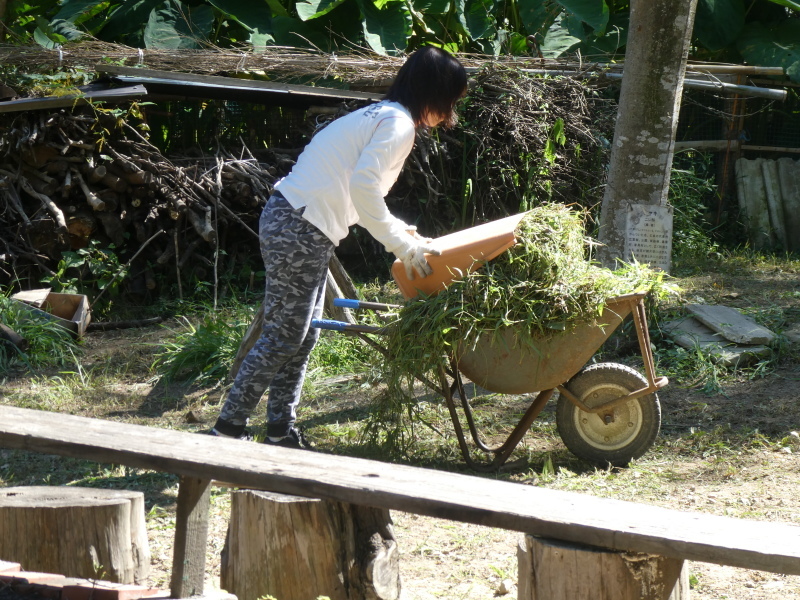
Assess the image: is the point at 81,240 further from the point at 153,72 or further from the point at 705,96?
the point at 705,96

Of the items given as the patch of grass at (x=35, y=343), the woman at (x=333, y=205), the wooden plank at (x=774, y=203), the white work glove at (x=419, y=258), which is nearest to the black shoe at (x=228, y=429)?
the woman at (x=333, y=205)

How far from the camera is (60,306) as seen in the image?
20.7 feet

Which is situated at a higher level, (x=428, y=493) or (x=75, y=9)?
(x=75, y=9)

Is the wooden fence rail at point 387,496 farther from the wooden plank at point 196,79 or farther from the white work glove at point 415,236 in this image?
the wooden plank at point 196,79

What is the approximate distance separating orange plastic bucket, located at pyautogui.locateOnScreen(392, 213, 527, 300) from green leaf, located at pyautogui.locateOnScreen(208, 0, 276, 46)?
6.72m

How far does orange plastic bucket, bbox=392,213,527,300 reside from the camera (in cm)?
353

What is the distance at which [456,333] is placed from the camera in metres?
3.52

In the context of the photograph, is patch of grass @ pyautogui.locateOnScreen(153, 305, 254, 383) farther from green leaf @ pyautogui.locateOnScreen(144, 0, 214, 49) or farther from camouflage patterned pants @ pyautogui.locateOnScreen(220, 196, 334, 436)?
green leaf @ pyautogui.locateOnScreen(144, 0, 214, 49)

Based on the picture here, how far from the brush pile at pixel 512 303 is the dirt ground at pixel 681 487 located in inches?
27.9

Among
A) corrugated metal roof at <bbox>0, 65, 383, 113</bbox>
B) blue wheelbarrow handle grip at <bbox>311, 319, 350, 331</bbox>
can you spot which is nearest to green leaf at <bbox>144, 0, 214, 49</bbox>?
Answer: corrugated metal roof at <bbox>0, 65, 383, 113</bbox>

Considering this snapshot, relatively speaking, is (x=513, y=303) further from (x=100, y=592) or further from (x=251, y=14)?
(x=251, y=14)

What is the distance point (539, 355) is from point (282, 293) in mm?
1127


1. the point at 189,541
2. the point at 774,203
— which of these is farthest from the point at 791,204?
the point at 189,541

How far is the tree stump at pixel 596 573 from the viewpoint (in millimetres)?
2039
